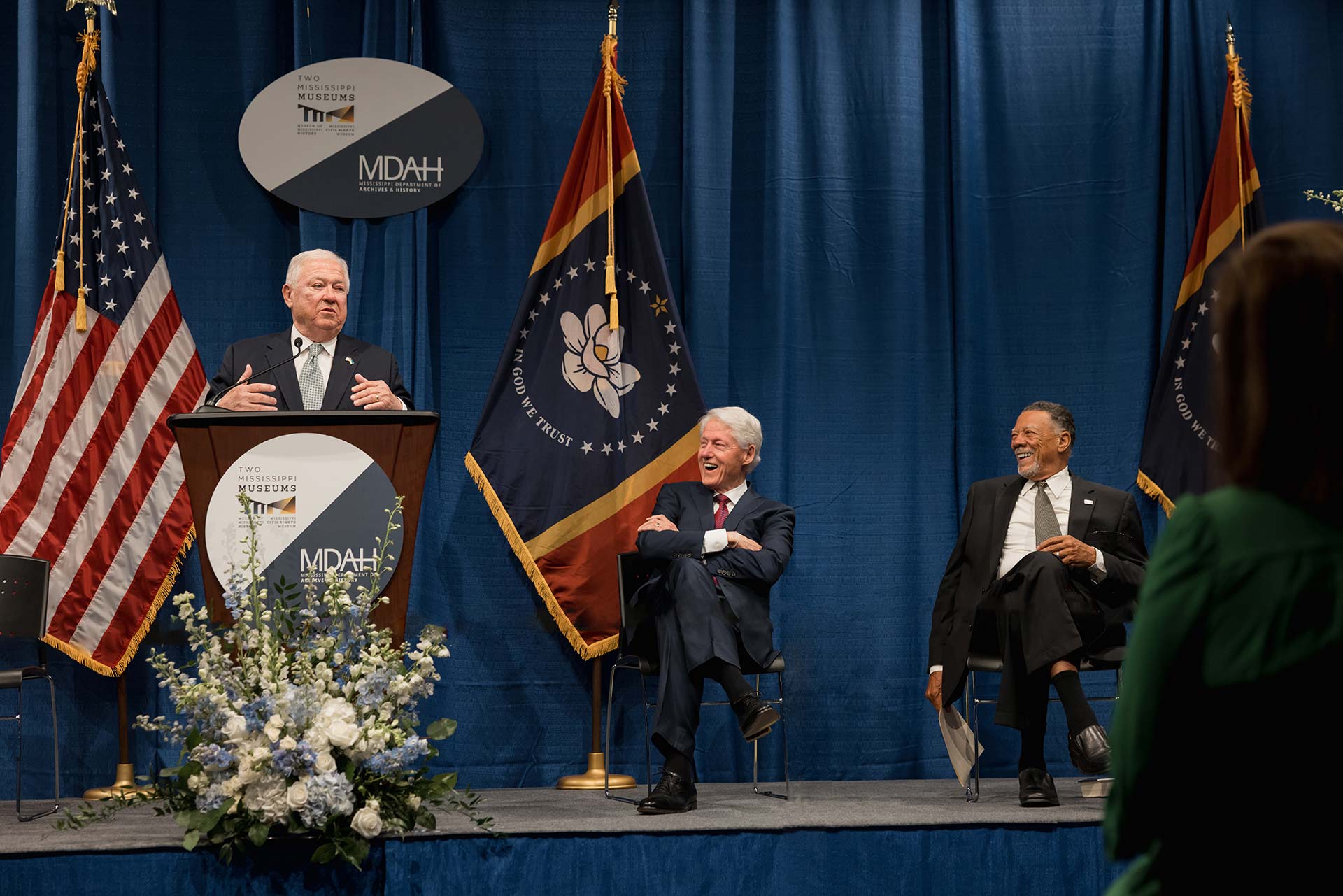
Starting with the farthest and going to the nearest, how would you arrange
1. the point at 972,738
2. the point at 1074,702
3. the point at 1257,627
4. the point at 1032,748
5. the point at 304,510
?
1. the point at 972,738
2. the point at 1032,748
3. the point at 1074,702
4. the point at 304,510
5. the point at 1257,627

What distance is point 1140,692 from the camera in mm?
947

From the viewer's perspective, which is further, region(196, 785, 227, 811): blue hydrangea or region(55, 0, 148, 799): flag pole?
region(55, 0, 148, 799): flag pole

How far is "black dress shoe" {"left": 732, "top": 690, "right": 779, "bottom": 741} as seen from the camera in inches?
140

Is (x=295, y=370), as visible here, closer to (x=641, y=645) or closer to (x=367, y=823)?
(x=641, y=645)

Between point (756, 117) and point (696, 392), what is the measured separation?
3.94ft

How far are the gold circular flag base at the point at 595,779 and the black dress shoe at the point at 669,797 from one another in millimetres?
778

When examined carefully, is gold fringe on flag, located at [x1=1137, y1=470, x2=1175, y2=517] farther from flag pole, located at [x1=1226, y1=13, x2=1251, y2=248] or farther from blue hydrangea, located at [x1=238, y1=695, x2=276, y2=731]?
A: blue hydrangea, located at [x1=238, y1=695, x2=276, y2=731]

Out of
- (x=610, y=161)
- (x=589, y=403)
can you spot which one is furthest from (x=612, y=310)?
(x=610, y=161)

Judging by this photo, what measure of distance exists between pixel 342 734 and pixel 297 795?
0.16 m

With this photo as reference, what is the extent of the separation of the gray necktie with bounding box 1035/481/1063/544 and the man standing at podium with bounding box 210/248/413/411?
1.92m

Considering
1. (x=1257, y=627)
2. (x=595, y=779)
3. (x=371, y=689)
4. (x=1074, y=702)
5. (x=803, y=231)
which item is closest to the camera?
(x=1257, y=627)

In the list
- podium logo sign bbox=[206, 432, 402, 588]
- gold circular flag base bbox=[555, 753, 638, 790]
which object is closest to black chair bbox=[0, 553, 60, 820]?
podium logo sign bbox=[206, 432, 402, 588]

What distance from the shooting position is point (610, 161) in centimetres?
469

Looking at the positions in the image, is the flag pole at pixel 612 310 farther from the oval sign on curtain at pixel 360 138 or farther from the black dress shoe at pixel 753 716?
the black dress shoe at pixel 753 716
